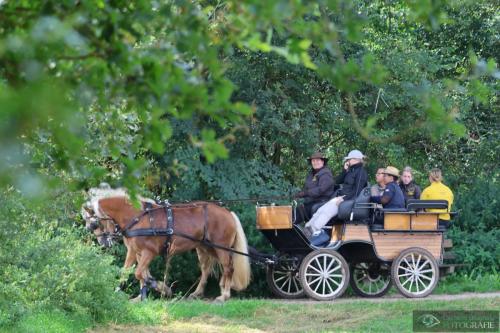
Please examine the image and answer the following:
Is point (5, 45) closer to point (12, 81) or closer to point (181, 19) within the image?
point (12, 81)

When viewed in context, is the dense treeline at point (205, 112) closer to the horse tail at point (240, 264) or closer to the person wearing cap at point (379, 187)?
the horse tail at point (240, 264)

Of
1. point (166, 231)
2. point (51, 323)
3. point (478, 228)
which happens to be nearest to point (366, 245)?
point (166, 231)

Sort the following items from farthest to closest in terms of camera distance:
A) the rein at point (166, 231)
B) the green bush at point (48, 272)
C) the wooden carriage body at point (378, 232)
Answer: the rein at point (166, 231) → the wooden carriage body at point (378, 232) → the green bush at point (48, 272)

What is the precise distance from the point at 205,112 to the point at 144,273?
10920mm

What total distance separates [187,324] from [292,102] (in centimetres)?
676

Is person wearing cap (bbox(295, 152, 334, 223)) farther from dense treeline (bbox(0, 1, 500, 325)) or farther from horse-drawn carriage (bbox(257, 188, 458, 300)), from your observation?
dense treeline (bbox(0, 1, 500, 325))

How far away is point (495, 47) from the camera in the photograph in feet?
68.4

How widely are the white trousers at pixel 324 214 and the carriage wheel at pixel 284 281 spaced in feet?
2.98

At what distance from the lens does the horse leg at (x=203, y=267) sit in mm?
15594

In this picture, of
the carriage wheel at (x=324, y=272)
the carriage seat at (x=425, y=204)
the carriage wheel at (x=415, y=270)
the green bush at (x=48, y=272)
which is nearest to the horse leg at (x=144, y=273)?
the carriage wheel at (x=324, y=272)

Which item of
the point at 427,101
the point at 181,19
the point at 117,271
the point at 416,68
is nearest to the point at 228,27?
the point at 181,19

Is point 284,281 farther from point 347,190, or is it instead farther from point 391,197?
point 391,197

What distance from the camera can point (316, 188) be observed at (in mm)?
14422

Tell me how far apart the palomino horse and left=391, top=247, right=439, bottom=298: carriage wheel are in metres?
2.19
